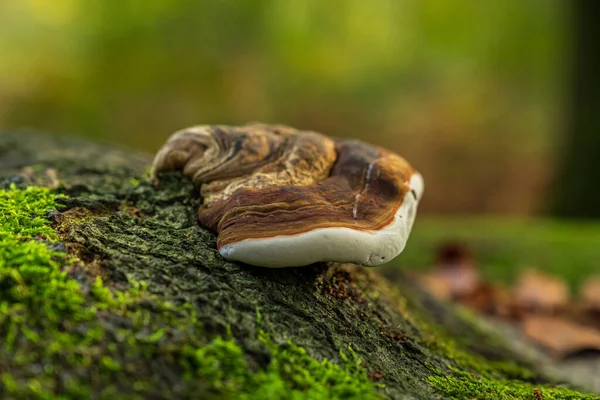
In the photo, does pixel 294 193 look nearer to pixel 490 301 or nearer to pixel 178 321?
pixel 178 321

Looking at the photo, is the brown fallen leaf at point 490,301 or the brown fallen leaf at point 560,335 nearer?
the brown fallen leaf at point 560,335

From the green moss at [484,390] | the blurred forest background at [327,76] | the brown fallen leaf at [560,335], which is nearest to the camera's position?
the green moss at [484,390]

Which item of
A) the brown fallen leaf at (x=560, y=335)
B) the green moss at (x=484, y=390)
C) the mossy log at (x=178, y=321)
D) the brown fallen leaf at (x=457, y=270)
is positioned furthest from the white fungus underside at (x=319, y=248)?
the brown fallen leaf at (x=457, y=270)

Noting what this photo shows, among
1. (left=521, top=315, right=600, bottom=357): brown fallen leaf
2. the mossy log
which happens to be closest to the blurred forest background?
(left=521, top=315, right=600, bottom=357): brown fallen leaf

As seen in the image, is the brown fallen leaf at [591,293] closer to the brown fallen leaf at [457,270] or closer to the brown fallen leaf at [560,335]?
the brown fallen leaf at [560,335]

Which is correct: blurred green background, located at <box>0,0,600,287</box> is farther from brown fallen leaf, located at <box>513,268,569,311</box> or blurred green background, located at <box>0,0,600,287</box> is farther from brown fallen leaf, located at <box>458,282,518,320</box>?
brown fallen leaf, located at <box>458,282,518,320</box>

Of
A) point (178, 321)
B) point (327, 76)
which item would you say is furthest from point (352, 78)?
point (178, 321)
